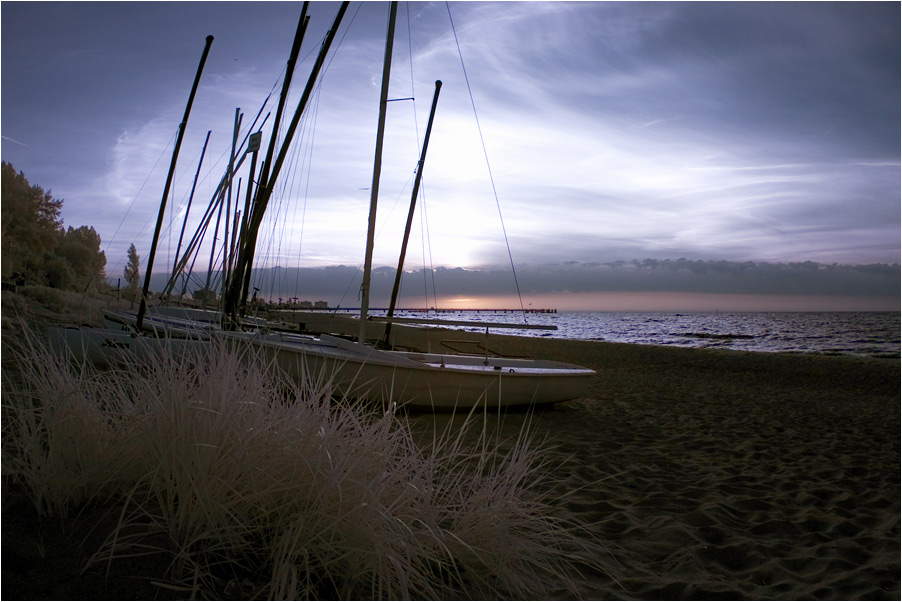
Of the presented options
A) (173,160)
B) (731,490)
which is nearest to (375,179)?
(731,490)

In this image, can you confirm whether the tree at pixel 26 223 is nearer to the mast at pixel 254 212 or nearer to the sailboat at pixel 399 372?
the mast at pixel 254 212

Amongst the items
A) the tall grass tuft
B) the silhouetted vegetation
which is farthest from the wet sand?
the silhouetted vegetation

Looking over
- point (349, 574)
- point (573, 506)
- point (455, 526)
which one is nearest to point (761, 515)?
point (573, 506)

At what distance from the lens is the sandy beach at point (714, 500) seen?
298 cm

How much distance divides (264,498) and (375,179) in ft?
23.7

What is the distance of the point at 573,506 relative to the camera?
4262 millimetres

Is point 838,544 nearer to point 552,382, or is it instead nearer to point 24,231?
point 552,382

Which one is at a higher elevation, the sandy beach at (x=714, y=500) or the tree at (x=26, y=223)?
the tree at (x=26, y=223)

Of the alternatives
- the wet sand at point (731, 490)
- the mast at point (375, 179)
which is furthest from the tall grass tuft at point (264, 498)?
the mast at point (375, 179)

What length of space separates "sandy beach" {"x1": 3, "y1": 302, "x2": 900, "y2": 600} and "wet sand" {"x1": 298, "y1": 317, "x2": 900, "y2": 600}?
0.05ft

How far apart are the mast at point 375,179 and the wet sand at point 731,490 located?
2.08m

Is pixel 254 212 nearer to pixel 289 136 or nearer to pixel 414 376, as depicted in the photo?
pixel 289 136

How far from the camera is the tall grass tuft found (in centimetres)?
230

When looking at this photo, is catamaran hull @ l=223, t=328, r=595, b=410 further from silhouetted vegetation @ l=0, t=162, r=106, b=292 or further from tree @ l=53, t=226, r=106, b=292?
tree @ l=53, t=226, r=106, b=292
